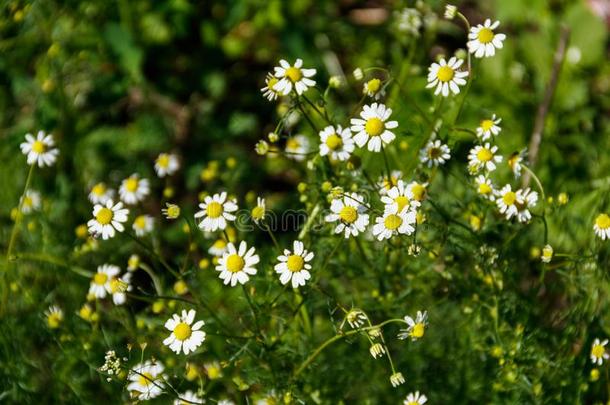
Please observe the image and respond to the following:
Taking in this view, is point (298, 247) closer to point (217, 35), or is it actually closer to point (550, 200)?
point (550, 200)

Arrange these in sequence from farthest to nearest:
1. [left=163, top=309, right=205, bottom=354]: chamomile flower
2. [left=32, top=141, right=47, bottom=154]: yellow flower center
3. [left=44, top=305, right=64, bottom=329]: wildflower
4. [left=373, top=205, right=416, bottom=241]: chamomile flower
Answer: [left=32, top=141, right=47, bottom=154]: yellow flower center, [left=44, top=305, right=64, bottom=329]: wildflower, [left=163, top=309, right=205, bottom=354]: chamomile flower, [left=373, top=205, right=416, bottom=241]: chamomile flower

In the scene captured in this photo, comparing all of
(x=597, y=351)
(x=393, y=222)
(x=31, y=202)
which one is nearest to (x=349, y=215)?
(x=393, y=222)

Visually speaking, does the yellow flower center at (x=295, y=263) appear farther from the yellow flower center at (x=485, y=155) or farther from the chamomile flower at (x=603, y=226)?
the chamomile flower at (x=603, y=226)

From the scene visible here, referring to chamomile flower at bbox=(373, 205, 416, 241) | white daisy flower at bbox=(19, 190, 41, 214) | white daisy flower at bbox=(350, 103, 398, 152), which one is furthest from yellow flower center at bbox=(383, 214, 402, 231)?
white daisy flower at bbox=(19, 190, 41, 214)

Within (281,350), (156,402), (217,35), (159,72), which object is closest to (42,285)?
(156,402)

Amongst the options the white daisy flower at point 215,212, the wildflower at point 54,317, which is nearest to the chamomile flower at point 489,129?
the white daisy flower at point 215,212

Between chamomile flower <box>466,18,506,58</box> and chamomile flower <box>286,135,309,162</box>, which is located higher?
chamomile flower <box>286,135,309,162</box>

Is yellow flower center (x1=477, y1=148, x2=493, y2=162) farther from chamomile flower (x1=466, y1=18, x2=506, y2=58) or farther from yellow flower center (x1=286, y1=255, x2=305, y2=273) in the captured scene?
yellow flower center (x1=286, y1=255, x2=305, y2=273)
